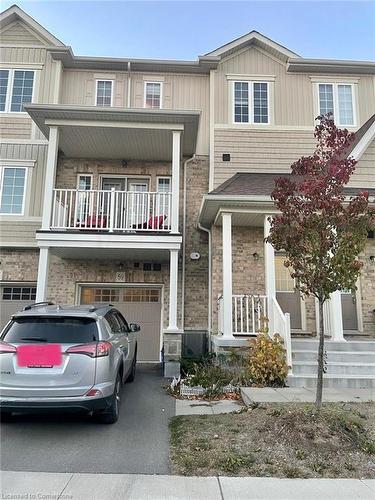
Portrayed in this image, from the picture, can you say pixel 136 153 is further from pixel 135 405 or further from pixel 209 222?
pixel 135 405

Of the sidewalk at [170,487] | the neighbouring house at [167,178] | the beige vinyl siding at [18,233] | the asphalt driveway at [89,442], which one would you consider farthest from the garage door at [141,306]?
the sidewalk at [170,487]

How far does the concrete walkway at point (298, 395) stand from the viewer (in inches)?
245

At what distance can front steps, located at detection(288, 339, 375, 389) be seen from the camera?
7.31 metres

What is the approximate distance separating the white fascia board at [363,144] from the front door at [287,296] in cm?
329

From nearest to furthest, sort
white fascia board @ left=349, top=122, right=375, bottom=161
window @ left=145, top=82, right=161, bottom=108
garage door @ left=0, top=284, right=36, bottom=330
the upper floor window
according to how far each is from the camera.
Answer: white fascia board @ left=349, top=122, right=375, bottom=161, garage door @ left=0, top=284, right=36, bottom=330, the upper floor window, window @ left=145, top=82, right=161, bottom=108

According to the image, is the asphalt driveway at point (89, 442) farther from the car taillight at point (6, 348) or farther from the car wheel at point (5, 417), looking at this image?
the car taillight at point (6, 348)

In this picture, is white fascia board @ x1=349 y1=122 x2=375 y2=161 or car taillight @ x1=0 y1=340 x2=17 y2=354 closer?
car taillight @ x1=0 y1=340 x2=17 y2=354

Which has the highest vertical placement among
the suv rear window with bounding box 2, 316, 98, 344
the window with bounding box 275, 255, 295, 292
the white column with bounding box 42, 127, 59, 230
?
the white column with bounding box 42, 127, 59, 230

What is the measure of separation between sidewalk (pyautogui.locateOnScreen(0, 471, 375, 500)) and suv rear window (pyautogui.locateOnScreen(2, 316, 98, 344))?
157 cm

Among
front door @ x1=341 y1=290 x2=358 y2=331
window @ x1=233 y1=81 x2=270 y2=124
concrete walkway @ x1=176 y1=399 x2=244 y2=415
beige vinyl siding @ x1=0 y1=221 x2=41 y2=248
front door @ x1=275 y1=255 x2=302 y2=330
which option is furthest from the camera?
window @ x1=233 y1=81 x2=270 y2=124

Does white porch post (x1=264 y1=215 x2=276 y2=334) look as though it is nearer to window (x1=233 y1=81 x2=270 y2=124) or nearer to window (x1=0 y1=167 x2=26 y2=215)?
window (x1=233 y1=81 x2=270 y2=124)

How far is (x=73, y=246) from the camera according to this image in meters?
9.07

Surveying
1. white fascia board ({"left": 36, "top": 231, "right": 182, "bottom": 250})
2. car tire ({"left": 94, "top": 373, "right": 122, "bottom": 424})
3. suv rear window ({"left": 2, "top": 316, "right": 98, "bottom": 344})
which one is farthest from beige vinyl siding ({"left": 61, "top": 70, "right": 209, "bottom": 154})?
car tire ({"left": 94, "top": 373, "right": 122, "bottom": 424})

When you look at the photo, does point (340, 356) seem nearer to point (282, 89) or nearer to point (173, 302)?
point (173, 302)
